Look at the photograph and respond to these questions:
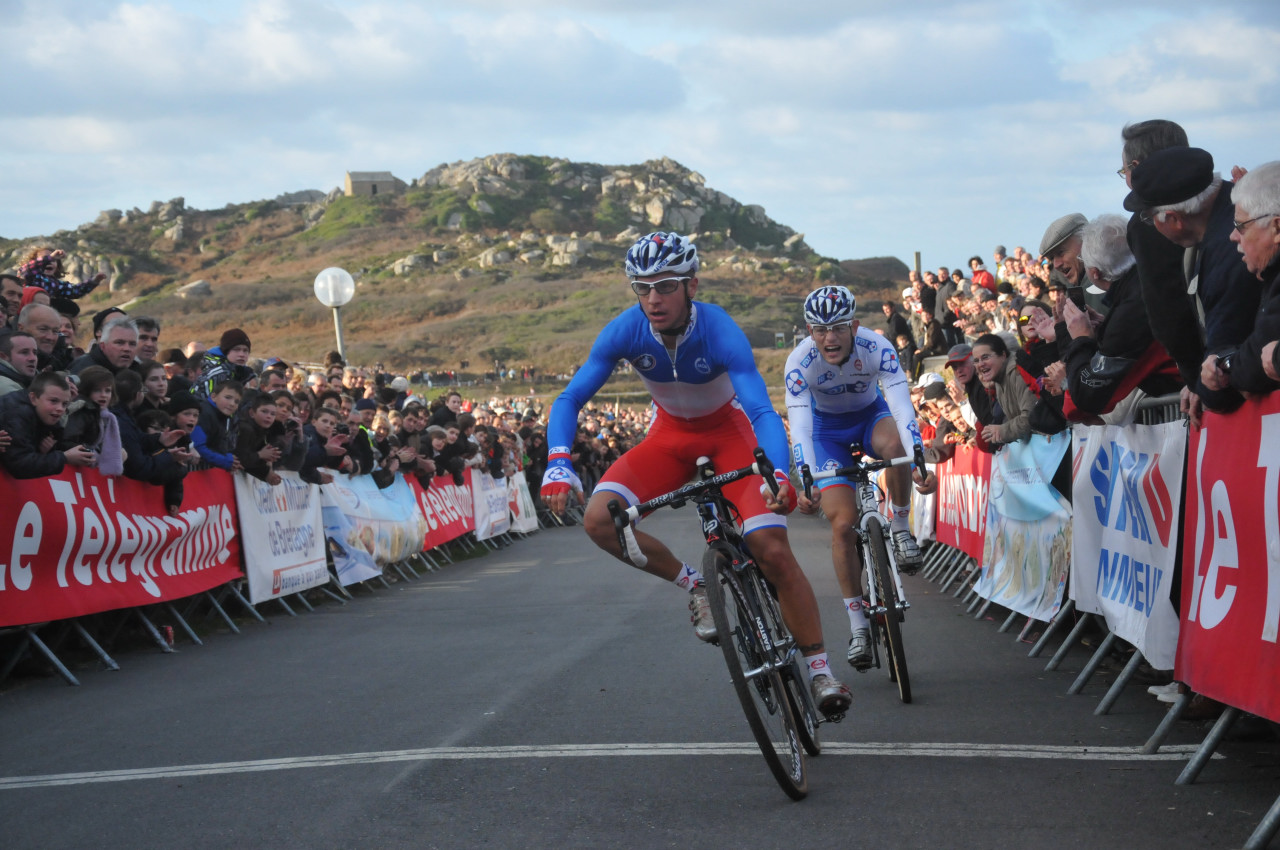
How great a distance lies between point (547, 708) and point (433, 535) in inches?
511

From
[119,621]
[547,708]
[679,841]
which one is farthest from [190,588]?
[679,841]

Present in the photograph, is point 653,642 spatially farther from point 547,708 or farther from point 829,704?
point 829,704

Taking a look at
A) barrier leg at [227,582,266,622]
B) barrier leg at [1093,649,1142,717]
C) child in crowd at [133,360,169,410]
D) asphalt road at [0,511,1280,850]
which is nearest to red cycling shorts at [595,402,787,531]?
asphalt road at [0,511,1280,850]

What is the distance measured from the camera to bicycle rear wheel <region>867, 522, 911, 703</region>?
713cm

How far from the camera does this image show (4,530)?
A: 28.7 feet

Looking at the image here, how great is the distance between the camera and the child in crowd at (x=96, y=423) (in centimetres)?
945

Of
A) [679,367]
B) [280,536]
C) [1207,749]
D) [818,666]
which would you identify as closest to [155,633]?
[280,536]

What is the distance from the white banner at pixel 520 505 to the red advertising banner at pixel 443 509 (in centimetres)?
399

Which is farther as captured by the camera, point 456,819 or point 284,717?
point 284,717

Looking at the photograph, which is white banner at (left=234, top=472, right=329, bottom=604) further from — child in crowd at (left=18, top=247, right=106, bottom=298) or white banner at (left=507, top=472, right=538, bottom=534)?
white banner at (left=507, top=472, right=538, bottom=534)

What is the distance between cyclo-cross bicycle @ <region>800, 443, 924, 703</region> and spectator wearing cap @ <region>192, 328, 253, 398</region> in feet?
24.4

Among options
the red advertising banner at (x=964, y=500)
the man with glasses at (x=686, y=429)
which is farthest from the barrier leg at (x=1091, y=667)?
the red advertising banner at (x=964, y=500)

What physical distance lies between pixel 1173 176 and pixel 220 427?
362 inches

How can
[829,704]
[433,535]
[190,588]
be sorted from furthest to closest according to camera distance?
[433,535] < [190,588] < [829,704]
